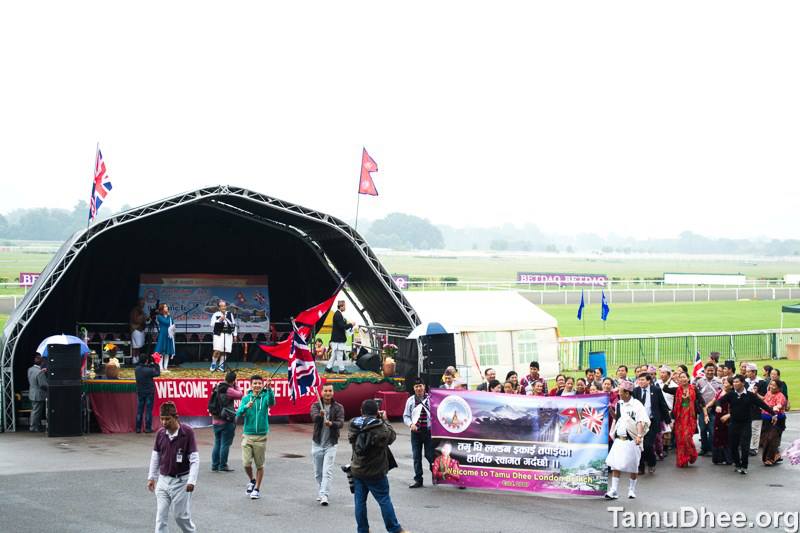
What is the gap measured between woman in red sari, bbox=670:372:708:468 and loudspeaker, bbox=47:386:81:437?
11330 millimetres

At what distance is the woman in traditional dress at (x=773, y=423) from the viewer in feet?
55.7

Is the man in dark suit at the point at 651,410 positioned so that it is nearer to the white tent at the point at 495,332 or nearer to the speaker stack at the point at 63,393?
the speaker stack at the point at 63,393

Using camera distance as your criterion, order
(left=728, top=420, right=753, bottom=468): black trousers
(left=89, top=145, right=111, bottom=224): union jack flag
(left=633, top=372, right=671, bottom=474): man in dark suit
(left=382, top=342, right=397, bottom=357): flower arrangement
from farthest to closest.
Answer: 1. (left=382, top=342, right=397, bottom=357): flower arrangement
2. (left=89, top=145, right=111, bottom=224): union jack flag
3. (left=728, top=420, right=753, bottom=468): black trousers
4. (left=633, top=372, right=671, bottom=474): man in dark suit

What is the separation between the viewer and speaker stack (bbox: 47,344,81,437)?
20000 mm

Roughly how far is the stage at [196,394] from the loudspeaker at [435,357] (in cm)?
77

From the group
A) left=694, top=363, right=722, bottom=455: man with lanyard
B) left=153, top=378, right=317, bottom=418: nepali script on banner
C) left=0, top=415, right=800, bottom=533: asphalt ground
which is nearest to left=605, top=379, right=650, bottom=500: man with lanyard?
left=0, top=415, right=800, bottom=533: asphalt ground

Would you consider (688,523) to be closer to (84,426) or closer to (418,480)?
(418,480)

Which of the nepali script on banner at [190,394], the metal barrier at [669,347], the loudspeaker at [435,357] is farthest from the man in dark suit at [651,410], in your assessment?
the metal barrier at [669,347]

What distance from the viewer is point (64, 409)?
2006 cm

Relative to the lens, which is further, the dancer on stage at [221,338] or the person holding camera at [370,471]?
the dancer on stage at [221,338]

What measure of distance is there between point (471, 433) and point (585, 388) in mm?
2149

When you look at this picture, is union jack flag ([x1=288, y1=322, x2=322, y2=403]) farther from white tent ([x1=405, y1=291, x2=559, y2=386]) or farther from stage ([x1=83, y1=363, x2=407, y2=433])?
white tent ([x1=405, y1=291, x2=559, y2=386])

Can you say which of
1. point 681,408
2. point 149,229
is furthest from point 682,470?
point 149,229

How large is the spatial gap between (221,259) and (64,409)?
8995 mm
